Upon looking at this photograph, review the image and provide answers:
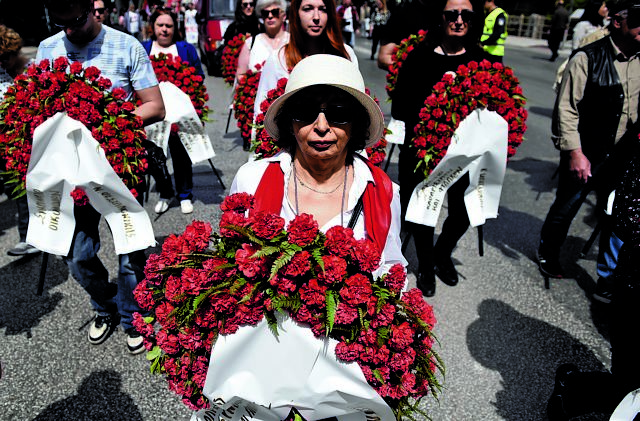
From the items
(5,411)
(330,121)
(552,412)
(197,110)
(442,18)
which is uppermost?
(442,18)

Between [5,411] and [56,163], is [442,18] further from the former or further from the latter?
[5,411]

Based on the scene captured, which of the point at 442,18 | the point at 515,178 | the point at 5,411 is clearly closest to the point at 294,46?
the point at 442,18

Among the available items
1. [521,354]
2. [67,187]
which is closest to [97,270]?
[67,187]

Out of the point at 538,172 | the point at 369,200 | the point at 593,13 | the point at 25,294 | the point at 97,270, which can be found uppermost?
the point at 593,13

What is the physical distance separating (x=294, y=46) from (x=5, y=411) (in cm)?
317

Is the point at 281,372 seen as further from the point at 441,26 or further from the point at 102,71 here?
the point at 441,26

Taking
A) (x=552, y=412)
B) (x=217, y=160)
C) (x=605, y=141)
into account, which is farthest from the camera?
(x=217, y=160)

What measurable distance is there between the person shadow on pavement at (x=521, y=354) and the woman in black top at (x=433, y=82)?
56cm

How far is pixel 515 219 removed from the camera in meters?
5.88

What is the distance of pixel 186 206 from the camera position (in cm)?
581

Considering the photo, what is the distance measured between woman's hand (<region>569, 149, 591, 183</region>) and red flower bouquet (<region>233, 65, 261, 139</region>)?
10.3 ft

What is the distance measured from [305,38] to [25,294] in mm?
3152

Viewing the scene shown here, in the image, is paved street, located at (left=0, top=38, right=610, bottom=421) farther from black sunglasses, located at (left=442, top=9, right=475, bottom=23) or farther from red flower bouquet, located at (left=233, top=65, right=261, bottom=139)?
black sunglasses, located at (left=442, top=9, right=475, bottom=23)

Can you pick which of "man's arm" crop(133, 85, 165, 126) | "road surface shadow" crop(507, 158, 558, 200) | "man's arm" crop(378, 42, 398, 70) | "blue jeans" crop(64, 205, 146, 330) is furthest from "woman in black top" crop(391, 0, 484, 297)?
"road surface shadow" crop(507, 158, 558, 200)
